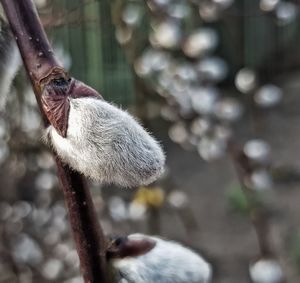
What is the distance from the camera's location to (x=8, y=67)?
703mm

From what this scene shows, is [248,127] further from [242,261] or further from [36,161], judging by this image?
[36,161]

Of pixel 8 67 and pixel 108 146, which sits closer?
pixel 108 146

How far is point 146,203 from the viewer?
2.16 metres

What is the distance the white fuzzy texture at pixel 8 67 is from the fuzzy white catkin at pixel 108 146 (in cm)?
20

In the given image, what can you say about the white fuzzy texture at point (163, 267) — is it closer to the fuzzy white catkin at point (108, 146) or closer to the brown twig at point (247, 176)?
the fuzzy white catkin at point (108, 146)

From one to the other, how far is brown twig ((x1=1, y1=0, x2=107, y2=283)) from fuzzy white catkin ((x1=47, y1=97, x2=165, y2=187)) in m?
0.03

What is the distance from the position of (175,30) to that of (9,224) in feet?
2.75

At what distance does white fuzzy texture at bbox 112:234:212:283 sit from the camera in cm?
61

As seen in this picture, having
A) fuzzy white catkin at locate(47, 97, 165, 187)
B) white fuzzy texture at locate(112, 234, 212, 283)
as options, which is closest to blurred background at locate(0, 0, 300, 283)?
white fuzzy texture at locate(112, 234, 212, 283)

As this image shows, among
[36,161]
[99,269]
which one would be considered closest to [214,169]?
[36,161]

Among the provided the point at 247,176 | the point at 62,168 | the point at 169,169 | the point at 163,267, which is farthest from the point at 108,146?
the point at 169,169

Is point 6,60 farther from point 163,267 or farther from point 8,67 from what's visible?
point 163,267

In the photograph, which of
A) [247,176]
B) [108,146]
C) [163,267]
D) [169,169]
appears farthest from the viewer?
[169,169]

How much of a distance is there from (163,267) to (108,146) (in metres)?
0.19
